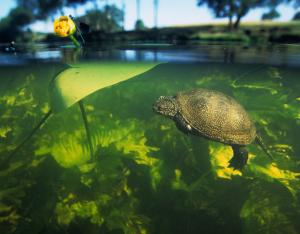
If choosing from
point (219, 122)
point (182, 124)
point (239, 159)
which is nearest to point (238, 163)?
point (239, 159)

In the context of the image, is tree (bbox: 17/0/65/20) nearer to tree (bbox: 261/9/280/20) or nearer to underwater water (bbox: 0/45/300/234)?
tree (bbox: 261/9/280/20)

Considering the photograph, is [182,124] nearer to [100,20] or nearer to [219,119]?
[219,119]

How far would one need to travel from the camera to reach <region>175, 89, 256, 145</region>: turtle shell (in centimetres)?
573

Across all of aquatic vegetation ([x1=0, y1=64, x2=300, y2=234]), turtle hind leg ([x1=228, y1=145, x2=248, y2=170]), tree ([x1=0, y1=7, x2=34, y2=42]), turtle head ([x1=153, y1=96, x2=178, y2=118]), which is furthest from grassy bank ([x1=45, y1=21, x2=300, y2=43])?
turtle hind leg ([x1=228, y1=145, x2=248, y2=170])

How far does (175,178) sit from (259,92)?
18.1ft

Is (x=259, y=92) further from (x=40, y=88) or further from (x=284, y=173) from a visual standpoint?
(x=40, y=88)

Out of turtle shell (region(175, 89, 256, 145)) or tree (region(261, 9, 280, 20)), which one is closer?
turtle shell (region(175, 89, 256, 145))

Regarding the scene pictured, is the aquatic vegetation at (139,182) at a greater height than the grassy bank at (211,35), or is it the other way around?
the grassy bank at (211,35)

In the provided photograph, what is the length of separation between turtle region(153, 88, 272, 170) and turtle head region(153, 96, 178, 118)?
0.42 ft

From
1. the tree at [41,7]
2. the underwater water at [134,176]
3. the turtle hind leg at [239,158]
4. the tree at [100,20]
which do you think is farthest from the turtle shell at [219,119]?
the tree at [41,7]

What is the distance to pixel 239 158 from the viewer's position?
228 inches

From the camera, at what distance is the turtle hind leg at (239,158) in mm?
5758

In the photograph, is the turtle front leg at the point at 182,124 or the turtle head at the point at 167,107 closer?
the turtle front leg at the point at 182,124

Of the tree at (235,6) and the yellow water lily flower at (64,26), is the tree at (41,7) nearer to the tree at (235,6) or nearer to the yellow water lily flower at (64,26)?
the tree at (235,6)
